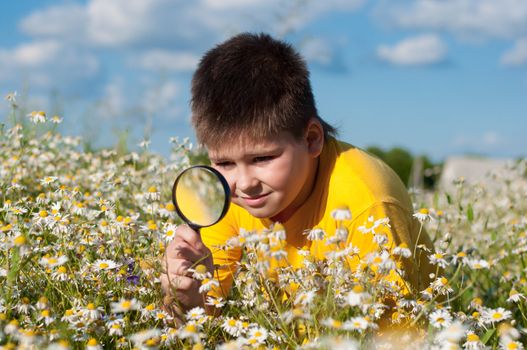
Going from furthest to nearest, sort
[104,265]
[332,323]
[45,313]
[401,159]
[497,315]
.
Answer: [401,159] → [104,265] → [497,315] → [45,313] → [332,323]

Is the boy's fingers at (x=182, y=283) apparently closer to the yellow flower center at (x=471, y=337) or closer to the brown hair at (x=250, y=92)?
the brown hair at (x=250, y=92)

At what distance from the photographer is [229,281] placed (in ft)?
11.8

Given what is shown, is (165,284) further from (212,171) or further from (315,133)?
(315,133)

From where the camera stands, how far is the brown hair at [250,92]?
324 centimetres

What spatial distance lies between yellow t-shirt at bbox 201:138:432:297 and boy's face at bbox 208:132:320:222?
15 cm

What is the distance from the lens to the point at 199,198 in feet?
9.36

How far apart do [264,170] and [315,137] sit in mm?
438

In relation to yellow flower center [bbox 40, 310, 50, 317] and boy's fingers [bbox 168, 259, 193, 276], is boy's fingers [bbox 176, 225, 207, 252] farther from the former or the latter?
yellow flower center [bbox 40, 310, 50, 317]

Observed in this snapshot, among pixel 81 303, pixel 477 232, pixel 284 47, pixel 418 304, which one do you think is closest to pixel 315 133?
pixel 284 47

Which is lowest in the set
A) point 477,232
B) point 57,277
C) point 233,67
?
point 477,232

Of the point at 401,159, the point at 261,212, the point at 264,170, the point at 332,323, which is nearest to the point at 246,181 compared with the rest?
the point at 264,170

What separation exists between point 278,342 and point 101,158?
4150 millimetres

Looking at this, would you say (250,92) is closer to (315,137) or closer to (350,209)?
(315,137)

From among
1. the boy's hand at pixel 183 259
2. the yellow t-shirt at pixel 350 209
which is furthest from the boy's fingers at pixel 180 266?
the yellow t-shirt at pixel 350 209
